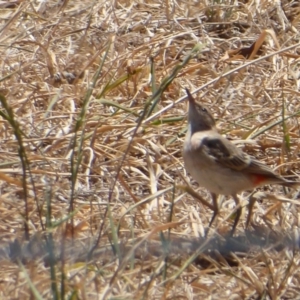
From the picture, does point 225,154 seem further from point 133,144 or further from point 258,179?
point 133,144

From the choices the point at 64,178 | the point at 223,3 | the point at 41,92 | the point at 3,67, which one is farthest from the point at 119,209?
the point at 223,3

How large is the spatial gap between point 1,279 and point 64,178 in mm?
1232

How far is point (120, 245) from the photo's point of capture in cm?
419

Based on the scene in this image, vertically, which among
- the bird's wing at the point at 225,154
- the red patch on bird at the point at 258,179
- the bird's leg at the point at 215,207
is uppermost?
the bird's wing at the point at 225,154

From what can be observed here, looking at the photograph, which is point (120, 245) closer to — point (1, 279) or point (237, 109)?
point (1, 279)

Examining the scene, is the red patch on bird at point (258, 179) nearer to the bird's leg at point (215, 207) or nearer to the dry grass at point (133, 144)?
the dry grass at point (133, 144)

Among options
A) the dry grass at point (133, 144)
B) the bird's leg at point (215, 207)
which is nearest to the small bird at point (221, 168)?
the bird's leg at point (215, 207)

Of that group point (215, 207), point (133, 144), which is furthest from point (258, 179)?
point (133, 144)

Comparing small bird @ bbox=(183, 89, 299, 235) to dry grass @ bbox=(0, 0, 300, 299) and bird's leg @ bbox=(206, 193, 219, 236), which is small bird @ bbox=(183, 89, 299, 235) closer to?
bird's leg @ bbox=(206, 193, 219, 236)

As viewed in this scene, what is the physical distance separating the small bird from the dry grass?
0.42 feet

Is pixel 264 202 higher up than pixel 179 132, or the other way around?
pixel 179 132

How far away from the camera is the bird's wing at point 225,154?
4.94m

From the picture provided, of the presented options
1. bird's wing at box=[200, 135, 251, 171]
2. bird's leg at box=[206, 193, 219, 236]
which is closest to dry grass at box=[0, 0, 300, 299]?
bird's leg at box=[206, 193, 219, 236]

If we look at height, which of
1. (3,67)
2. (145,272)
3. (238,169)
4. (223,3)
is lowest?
(145,272)
